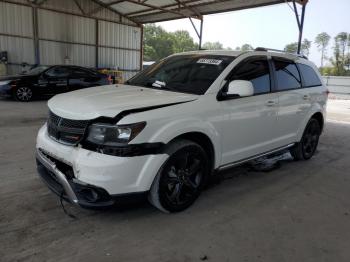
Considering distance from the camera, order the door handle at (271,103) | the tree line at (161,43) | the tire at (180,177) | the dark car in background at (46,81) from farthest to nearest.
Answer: the tree line at (161,43), the dark car in background at (46,81), the door handle at (271,103), the tire at (180,177)

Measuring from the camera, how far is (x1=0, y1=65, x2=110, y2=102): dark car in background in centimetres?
1180

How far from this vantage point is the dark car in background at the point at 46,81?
11797 millimetres

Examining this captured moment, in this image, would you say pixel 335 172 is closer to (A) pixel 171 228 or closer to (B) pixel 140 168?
(A) pixel 171 228

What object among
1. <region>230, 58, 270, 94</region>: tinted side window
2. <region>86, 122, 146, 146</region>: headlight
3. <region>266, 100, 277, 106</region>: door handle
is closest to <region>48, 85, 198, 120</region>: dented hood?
<region>86, 122, 146, 146</region>: headlight

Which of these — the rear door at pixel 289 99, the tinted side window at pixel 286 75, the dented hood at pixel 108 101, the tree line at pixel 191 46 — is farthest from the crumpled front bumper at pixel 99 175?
the tree line at pixel 191 46

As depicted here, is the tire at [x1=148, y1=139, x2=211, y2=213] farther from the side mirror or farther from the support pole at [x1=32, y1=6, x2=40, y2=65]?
the support pole at [x1=32, y1=6, x2=40, y2=65]

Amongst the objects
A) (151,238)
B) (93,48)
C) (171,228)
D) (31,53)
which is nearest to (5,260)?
(151,238)

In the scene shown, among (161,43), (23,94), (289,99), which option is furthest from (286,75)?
(161,43)

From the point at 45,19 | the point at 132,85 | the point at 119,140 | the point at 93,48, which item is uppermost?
the point at 45,19

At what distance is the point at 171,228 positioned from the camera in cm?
319

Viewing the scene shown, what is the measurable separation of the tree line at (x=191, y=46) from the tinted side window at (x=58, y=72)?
104ft

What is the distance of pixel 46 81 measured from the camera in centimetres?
1234

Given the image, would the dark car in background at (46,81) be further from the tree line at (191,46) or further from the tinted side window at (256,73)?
the tree line at (191,46)

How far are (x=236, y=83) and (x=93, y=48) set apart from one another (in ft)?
62.6
